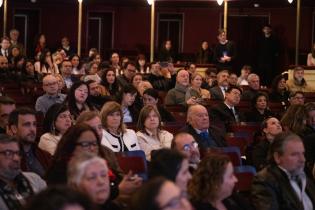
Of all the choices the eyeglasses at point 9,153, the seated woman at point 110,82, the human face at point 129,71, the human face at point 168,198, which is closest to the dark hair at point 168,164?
the eyeglasses at point 9,153

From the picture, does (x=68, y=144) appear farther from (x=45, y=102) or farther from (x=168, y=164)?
(x=45, y=102)

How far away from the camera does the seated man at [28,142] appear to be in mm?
5168

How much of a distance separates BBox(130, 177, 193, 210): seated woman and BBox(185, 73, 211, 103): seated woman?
22.4ft

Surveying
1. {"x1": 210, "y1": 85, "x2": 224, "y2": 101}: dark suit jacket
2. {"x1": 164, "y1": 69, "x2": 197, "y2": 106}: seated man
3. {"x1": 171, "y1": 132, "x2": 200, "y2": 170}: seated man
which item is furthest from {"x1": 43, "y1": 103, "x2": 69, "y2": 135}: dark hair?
{"x1": 210, "y1": 85, "x2": 224, "y2": 101}: dark suit jacket

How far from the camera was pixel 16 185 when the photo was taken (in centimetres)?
427

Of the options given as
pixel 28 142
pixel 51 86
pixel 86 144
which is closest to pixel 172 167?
pixel 86 144

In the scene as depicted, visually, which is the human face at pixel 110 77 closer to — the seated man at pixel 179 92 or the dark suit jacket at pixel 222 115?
the seated man at pixel 179 92

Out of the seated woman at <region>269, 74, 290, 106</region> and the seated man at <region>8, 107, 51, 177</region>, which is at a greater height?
the seated woman at <region>269, 74, 290, 106</region>

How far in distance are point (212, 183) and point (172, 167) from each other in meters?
0.53

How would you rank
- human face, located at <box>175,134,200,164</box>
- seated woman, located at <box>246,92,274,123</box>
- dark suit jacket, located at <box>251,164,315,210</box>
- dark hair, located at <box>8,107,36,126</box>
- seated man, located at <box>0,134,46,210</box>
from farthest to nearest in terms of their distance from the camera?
1. seated woman, located at <box>246,92,274,123</box>
2. dark hair, located at <box>8,107,36,126</box>
3. human face, located at <box>175,134,200,164</box>
4. dark suit jacket, located at <box>251,164,315,210</box>
5. seated man, located at <box>0,134,46,210</box>

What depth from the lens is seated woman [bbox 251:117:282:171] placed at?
6.61 m

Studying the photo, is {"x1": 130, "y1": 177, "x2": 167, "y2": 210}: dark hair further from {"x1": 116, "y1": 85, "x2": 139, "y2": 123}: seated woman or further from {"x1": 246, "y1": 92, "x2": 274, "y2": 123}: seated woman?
{"x1": 246, "y1": 92, "x2": 274, "y2": 123}: seated woman

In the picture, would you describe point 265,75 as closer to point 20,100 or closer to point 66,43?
point 66,43

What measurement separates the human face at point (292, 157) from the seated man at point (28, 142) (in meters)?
1.64
